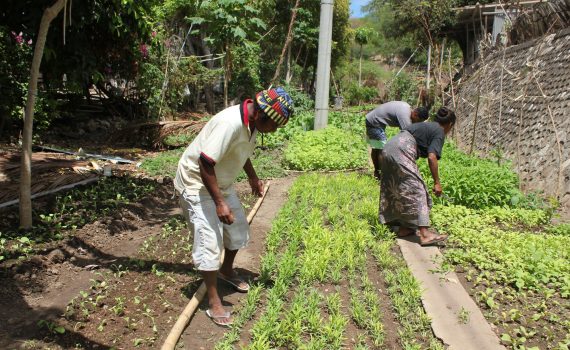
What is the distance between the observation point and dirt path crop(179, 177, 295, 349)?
323cm

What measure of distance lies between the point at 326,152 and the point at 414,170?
4160mm

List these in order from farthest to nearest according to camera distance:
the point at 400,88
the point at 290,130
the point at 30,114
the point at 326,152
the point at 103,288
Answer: the point at 400,88, the point at 290,130, the point at 326,152, the point at 30,114, the point at 103,288

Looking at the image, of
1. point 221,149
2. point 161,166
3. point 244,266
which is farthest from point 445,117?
point 161,166

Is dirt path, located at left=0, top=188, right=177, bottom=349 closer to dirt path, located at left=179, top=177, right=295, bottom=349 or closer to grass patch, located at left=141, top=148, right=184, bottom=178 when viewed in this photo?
dirt path, located at left=179, top=177, right=295, bottom=349

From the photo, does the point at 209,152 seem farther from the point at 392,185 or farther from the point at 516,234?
the point at 516,234

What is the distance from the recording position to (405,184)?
16.8 feet

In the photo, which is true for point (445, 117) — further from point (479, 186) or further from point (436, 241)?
point (479, 186)

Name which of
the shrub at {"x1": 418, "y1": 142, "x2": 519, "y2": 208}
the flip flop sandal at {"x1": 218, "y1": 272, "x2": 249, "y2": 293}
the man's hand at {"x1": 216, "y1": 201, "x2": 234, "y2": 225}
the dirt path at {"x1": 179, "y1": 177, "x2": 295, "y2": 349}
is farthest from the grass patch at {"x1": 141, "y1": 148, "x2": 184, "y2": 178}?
the man's hand at {"x1": 216, "y1": 201, "x2": 234, "y2": 225}

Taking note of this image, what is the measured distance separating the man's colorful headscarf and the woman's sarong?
2.34 metres

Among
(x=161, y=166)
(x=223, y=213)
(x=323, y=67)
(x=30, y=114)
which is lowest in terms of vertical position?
(x=161, y=166)

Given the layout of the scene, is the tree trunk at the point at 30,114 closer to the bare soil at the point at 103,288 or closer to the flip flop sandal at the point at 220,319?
the bare soil at the point at 103,288

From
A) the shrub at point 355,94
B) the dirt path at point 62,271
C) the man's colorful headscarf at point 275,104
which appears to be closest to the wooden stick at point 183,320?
the dirt path at point 62,271

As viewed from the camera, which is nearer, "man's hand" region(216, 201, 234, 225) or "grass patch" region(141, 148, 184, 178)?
"man's hand" region(216, 201, 234, 225)

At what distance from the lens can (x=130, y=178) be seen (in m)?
7.02
